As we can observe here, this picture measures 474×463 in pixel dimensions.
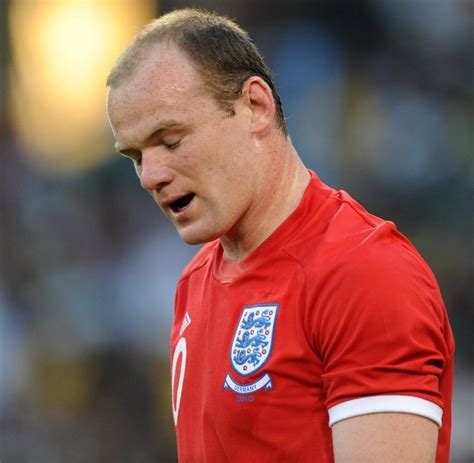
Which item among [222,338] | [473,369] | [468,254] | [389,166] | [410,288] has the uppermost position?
[410,288]

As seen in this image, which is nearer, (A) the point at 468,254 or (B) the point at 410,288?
(B) the point at 410,288

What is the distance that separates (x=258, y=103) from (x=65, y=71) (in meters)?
5.28

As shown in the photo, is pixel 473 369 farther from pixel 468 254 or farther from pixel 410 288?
pixel 410 288

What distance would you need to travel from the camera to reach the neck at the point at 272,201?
265 cm

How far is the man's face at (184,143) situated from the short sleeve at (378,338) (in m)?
0.43

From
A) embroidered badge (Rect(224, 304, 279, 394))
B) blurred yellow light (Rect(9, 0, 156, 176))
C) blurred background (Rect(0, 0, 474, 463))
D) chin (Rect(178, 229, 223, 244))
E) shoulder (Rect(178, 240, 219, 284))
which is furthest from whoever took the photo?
blurred yellow light (Rect(9, 0, 156, 176))

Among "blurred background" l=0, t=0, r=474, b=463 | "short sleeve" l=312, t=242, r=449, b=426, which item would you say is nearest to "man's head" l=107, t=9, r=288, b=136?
"short sleeve" l=312, t=242, r=449, b=426

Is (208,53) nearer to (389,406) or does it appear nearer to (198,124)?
(198,124)

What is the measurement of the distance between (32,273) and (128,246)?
2.61 feet

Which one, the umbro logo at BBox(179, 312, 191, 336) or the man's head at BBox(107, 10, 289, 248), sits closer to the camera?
the man's head at BBox(107, 10, 289, 248)

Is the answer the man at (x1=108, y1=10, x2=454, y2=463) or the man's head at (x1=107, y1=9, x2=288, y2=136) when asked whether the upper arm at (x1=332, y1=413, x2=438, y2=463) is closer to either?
the man at (x1=108, y1=10, x2=454, y2=463)

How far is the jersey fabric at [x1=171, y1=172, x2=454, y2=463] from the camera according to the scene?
218 cm

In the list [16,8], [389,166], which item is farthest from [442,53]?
[16,8]

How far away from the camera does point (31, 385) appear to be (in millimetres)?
7000
